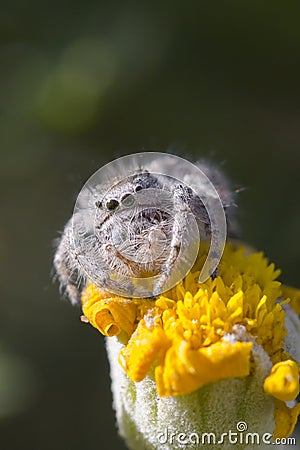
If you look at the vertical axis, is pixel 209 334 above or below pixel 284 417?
above

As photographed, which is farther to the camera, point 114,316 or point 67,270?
point 67,270

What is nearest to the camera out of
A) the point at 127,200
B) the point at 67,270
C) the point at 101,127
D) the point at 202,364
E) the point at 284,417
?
the point at 202,364

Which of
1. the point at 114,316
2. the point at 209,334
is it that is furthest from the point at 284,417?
the point at 114,316

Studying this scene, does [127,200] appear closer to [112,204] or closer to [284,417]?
[112,204]

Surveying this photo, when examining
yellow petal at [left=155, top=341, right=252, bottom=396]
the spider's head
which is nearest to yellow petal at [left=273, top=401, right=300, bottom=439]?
yellow petal at [left=155, top=341, right=252, bottom=396]

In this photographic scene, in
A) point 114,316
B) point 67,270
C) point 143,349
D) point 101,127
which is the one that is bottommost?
point 143,349

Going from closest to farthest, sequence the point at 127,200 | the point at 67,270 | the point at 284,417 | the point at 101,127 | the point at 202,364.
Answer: the point at 202,364 → the point at 284,417 → the point at 127,200 → the point at 67,270 → the point at 101,127

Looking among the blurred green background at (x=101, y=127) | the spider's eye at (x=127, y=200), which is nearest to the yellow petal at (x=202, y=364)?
the spider's eye at (x=127, y=200)

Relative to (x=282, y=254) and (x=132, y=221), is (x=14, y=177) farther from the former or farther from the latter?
(x=132, y=221)
